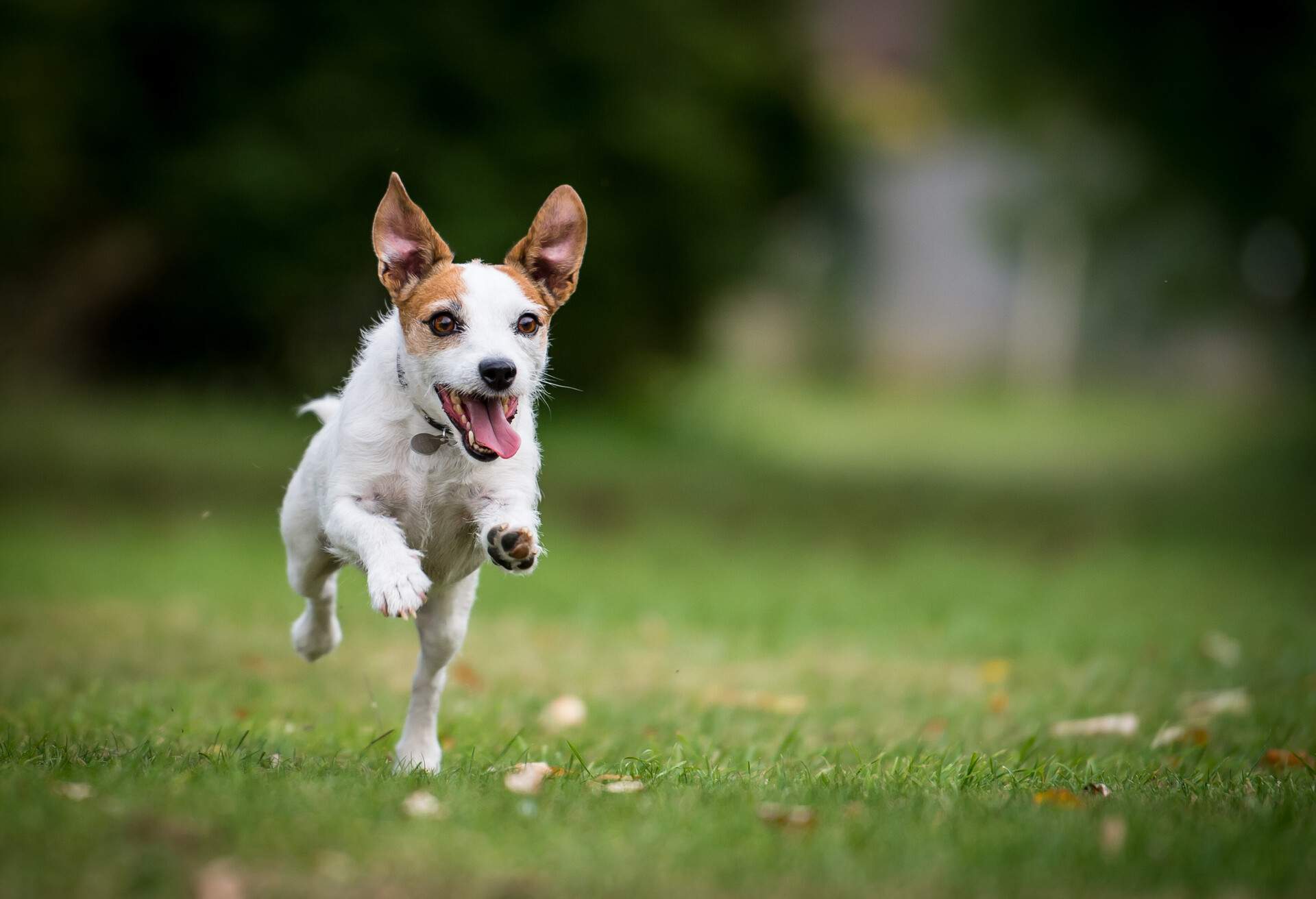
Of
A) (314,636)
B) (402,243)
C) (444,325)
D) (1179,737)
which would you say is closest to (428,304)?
(444,325)

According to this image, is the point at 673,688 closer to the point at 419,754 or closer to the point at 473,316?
the point at 419,754

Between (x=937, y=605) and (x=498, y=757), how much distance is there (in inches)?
251

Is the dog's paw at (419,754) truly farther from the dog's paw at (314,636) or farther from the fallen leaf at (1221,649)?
the fallen leaf at (1221,649)

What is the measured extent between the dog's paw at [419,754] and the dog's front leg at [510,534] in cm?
97

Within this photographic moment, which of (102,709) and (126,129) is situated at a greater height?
(126,129)

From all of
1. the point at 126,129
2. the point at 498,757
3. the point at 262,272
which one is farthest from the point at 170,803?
the point at 126,129

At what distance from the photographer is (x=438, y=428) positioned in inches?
203

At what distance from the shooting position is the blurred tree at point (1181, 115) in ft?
56.4

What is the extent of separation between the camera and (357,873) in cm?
353

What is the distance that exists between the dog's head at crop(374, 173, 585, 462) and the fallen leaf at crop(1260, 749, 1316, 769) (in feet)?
11.4

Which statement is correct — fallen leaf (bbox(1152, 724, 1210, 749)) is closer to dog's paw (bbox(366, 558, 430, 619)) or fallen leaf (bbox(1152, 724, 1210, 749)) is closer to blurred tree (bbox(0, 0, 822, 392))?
dog's paw (bbox(366, 558, 430, 619))

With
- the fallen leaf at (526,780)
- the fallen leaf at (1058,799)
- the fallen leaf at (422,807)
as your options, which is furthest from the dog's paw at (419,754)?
the fallen leaf at (1058,799)

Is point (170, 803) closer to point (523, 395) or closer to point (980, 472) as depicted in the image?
point (523, 395)

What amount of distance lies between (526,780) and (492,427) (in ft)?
4.15
